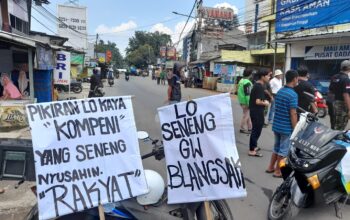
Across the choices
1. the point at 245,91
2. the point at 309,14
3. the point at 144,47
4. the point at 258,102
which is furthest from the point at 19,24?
the point at 144,47

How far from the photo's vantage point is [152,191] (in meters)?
2.98

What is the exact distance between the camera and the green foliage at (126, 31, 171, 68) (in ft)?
291

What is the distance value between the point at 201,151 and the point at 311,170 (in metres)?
1.30

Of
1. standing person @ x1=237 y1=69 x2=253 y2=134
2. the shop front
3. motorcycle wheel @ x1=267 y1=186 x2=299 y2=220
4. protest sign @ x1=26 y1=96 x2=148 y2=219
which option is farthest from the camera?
the shop front

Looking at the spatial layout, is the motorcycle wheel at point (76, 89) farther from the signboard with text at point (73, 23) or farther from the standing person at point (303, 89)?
the standing person at point (303, 89)

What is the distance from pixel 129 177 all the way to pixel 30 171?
871mm

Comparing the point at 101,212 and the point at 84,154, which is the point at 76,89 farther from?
the point at 101,212

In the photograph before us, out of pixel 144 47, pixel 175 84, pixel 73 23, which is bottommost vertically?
pixel 175 84

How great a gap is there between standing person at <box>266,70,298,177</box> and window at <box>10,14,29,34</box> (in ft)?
46.3

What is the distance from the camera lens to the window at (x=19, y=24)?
1555 cm

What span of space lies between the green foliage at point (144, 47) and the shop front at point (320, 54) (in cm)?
7034

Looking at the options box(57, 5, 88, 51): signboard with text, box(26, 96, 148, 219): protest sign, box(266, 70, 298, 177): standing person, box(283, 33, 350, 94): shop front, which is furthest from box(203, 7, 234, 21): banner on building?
box(26, 96, 148, 219): protest sign

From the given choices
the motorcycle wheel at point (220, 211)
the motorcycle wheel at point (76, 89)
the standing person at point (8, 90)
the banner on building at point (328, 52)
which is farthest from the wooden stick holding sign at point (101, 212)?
the motorcycle wheel at point (76, 89)

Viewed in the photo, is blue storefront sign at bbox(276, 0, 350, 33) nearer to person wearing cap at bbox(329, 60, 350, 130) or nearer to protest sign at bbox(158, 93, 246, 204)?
person wearing cap at bbox(329, 60, 350, 130)
